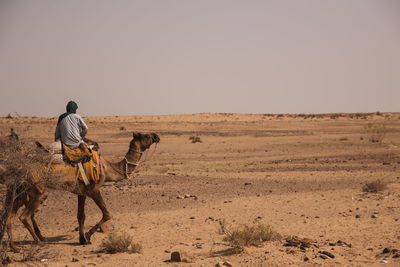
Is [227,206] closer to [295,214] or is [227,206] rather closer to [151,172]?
[295,214]

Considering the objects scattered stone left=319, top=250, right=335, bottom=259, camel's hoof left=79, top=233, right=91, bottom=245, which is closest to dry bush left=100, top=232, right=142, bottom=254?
camel's hoof left=79, top=233, right=91, bottom=245

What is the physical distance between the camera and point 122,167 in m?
9.86

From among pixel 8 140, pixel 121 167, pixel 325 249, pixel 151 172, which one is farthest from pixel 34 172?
pixel 151 172

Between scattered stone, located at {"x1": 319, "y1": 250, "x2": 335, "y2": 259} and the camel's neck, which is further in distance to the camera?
the camel's neck

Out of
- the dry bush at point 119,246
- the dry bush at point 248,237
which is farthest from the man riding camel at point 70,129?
the dry bush at point 248,237

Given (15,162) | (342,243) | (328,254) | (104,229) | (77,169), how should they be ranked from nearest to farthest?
1. (15,162)
2. (328,254)
3. (342,243)
4. (77,169)
5. (104,229)

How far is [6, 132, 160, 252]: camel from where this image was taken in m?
8.55

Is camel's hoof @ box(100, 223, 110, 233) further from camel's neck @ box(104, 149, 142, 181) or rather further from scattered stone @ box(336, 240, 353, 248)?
scattered stone @ box(336, 240, 353, 248)

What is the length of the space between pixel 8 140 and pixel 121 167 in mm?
3181

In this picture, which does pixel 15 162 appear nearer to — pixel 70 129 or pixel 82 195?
pixel 70 129

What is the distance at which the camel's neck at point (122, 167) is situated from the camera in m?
9.62

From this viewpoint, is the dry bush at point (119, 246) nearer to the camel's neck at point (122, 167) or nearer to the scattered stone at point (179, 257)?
the scattered stone at point (179, 257)

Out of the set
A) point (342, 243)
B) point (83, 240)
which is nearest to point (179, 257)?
point (83, 240)

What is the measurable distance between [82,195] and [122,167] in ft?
3.68
